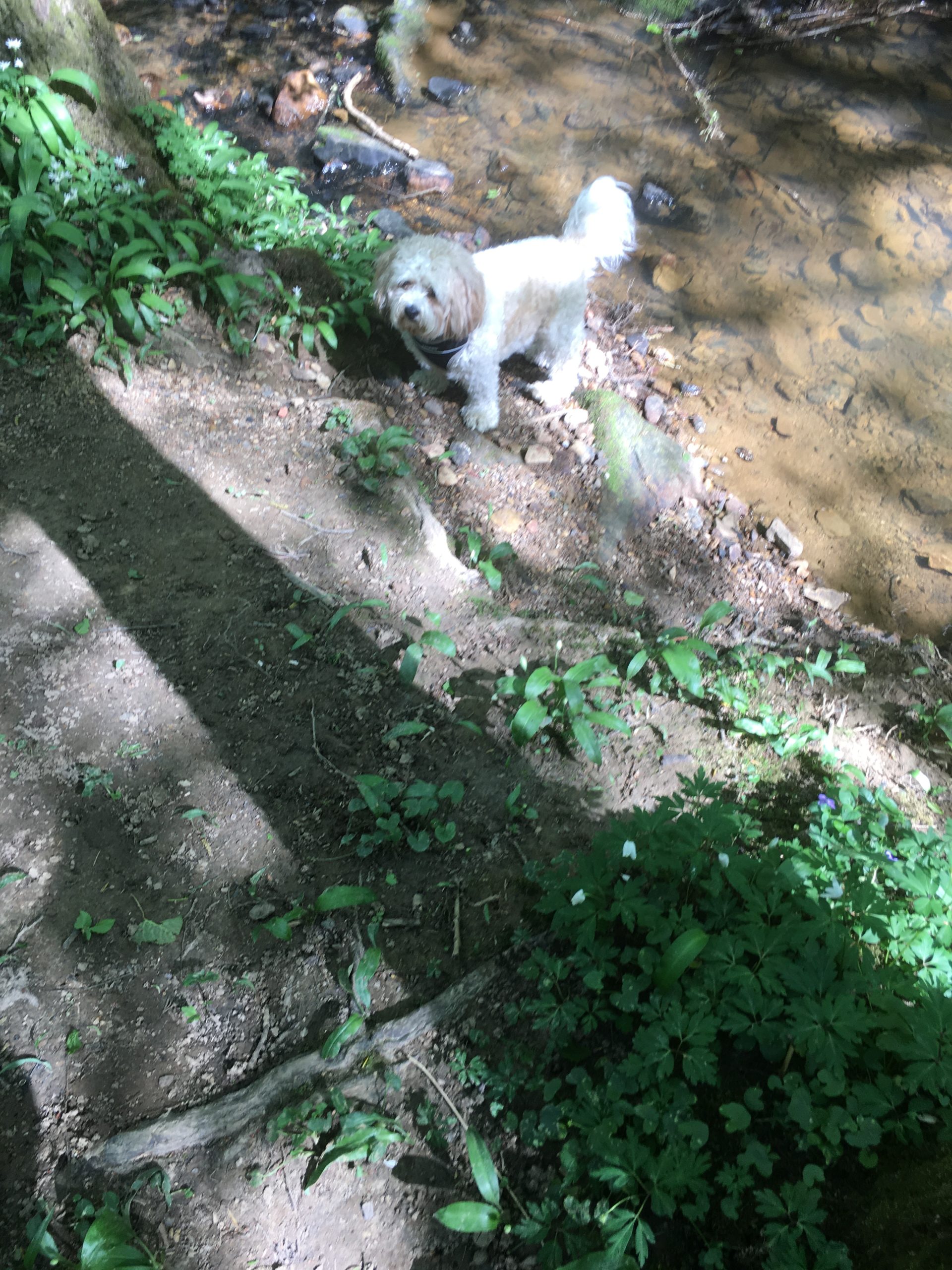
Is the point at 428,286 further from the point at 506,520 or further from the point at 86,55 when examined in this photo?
the point at 86,55

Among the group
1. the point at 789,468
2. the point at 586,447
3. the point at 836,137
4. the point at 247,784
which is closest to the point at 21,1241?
the point at 247,784

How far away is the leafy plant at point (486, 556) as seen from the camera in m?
3.77

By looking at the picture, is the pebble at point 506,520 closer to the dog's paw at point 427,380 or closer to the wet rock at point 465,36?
the dog's paw at point 427,380

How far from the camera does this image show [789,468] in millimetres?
5402

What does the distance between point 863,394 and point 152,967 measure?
6.18 meters

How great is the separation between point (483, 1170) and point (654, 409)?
502 centimetres

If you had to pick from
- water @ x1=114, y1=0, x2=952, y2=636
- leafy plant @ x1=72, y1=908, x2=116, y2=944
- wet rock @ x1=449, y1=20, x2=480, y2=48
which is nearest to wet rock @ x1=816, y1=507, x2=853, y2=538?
water @ x1=114, y1=0, x2=952, y2=636

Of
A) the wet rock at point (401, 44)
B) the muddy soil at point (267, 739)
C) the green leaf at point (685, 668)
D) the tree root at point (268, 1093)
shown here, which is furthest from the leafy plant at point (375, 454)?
the wet rock at point (401, 44)

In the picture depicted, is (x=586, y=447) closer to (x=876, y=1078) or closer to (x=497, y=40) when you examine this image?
(x=876, y=1078)

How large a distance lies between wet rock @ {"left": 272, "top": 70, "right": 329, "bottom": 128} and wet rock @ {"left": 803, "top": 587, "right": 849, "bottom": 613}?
647cm

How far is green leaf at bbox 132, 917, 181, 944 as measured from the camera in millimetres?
2102

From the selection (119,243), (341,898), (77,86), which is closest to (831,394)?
(119,243)

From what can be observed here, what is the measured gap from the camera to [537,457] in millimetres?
4832

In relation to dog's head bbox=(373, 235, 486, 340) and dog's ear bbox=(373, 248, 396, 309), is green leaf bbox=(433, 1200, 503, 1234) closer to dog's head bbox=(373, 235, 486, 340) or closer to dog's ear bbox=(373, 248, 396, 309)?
dog's head bbox=(373, 235, 486, 340)
